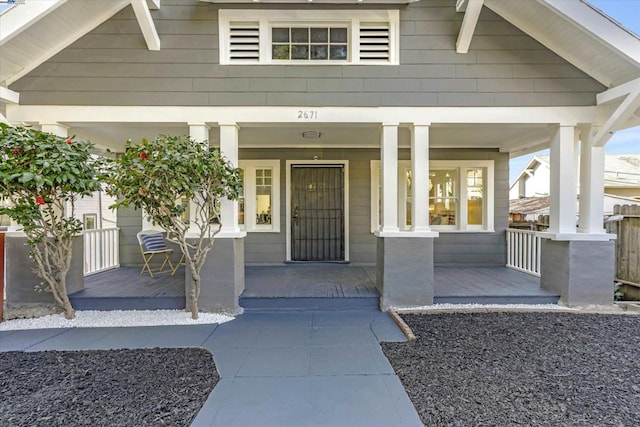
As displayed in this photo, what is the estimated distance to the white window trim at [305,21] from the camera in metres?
4.01

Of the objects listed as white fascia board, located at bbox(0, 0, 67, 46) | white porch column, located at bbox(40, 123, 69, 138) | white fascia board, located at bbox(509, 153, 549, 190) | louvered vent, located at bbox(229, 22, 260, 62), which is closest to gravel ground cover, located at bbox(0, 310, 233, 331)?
white porch column, located at bbox(40, 123, 69, 138)

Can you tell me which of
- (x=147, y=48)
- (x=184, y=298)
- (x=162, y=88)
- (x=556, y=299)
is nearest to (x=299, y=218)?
(x=184, y=298)

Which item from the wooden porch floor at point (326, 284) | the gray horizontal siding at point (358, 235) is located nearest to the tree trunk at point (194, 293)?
the wooden porch floor at point (326, 284)

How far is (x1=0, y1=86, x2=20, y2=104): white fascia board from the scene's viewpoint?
3695 mm

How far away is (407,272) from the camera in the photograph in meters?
3.99

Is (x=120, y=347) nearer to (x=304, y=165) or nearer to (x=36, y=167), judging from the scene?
(x=36, y=167)

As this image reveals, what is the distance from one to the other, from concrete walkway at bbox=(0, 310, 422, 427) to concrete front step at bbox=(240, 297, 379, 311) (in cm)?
8

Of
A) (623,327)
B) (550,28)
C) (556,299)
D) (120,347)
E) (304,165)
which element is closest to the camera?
(120,347)

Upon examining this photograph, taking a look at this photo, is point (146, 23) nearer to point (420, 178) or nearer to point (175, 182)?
point (175, 182)

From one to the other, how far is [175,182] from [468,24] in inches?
154

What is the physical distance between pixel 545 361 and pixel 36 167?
5.12m

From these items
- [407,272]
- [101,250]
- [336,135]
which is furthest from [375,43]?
[101,250]

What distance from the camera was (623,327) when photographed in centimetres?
344

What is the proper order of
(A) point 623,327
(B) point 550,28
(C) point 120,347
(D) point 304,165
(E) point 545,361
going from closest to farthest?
(E) point 545,361 < (C) point 120,347 < (A) point 623,327 < (B) point 550,28 < (D) point 304,165
